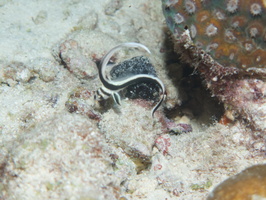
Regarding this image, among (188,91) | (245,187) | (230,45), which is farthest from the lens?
(188,91)

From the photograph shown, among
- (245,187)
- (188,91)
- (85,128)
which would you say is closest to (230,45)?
(245,187)

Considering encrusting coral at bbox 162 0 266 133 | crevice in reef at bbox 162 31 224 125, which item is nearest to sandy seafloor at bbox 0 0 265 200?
crevice in reef at bbox 162 31 224 125

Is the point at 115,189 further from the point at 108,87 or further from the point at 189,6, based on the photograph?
the point at 189,6

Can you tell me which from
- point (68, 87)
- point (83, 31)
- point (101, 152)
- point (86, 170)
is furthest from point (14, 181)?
point (83, 31)

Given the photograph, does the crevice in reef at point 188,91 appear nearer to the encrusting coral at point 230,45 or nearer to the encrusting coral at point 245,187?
the encrusting coral at point 230,45

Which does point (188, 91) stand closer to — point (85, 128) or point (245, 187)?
point (245, 187)

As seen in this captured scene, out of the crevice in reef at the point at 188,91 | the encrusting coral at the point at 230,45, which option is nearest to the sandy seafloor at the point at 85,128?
the crevice in reef at the point at 188,91

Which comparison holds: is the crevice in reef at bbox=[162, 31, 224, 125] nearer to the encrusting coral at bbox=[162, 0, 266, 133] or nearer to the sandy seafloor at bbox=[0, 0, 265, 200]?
the sandy seafloor at bbox=[0, 0, 265, 200]

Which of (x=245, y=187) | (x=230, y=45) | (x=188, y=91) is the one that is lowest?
(x=188, y=91)
